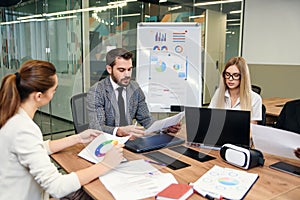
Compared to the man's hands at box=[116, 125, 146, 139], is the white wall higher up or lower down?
higher up

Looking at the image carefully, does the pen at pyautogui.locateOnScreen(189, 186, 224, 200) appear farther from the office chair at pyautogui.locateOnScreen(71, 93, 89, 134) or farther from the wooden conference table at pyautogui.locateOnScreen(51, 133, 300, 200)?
the office chair at pyautogui.locateOnScreen(71, 93, 89, 134)

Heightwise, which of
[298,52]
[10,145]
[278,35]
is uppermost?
[278,35]

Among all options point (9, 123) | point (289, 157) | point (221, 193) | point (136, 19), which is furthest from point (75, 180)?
point (136, 19)

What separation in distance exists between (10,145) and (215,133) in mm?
1142

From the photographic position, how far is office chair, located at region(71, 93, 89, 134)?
207 centimetres

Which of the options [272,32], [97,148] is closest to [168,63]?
[97,148]

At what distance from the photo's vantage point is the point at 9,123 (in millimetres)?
1188

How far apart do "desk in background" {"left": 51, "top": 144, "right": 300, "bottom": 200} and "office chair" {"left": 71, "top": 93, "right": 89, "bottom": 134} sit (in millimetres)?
316

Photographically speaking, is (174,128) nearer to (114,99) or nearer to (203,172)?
(114,99)

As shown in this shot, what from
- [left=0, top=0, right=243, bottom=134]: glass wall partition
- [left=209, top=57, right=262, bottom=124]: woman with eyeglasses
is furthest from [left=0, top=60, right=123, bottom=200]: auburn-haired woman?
[left=0, top=0, right=243, bottom=134]: glass wall partition

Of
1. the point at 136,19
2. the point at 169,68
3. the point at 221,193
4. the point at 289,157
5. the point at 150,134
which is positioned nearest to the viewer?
the point at 221,193

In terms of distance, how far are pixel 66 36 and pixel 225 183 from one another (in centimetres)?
368

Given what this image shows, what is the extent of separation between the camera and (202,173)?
138cm

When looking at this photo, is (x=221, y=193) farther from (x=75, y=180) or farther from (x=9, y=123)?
(x=9, y=123)
